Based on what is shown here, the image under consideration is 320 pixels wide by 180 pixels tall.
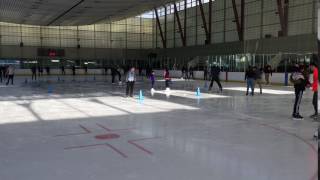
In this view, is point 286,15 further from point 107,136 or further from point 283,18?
point 107,136

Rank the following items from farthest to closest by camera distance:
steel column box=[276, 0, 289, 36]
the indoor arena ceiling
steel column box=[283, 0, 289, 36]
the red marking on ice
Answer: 1. the indoor arena ceiling
2. steel column box=[283, 0, 289, 36]
3. steel column box=[276, 0, 289, 36]
4. the red marking on ice

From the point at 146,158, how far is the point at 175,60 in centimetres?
4072

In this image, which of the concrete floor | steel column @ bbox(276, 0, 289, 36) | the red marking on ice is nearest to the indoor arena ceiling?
steel column @ bbox(276, 0, 289, 36)

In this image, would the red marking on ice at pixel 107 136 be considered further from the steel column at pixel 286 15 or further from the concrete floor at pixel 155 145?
the steel column at pixel 286 15

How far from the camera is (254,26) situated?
3550 centimetres

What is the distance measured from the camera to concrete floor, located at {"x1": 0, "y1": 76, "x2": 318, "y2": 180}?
5125 mm

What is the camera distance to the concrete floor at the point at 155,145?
5125mm

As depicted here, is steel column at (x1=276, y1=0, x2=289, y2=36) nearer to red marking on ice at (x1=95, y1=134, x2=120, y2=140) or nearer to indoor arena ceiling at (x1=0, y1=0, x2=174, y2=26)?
indoor arena ceiling at (x1=0, y1=0, x2=174, y2=26)

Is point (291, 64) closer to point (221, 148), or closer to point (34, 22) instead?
point (221, 148)

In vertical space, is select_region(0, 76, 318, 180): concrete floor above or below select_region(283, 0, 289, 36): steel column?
below

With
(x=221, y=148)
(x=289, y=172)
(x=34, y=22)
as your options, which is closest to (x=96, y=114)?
(x=221, y=148)

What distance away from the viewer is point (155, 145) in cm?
685

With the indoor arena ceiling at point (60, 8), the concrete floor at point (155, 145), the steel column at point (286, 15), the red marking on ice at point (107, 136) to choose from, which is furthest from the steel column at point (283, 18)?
the red marking on ice at point (107, 136)

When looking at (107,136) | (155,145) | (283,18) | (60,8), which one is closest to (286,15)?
(283,18)
